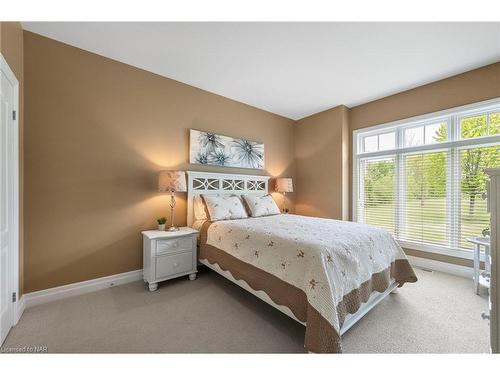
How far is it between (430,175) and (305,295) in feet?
10.1

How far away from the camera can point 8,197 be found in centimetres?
173

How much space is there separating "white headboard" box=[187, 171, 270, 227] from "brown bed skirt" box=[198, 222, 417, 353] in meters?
0.90

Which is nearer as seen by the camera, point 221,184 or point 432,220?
point 432,220

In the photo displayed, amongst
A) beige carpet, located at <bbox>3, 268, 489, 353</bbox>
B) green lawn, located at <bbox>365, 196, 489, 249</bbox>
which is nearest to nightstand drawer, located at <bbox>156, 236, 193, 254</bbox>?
beige carpet, located at <bbox>3, 268, 489, 353</bbox>

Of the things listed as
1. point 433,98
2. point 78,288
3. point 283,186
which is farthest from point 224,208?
point 433,98

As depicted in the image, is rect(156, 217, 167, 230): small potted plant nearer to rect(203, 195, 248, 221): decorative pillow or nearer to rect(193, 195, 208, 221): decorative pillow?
rect(193, 195, 208, 221): decorative pillow

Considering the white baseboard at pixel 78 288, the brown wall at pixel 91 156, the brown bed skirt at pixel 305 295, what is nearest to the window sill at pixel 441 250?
the brown bed skirt at pixel 305 295

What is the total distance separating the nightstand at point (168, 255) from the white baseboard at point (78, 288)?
25 centimetres

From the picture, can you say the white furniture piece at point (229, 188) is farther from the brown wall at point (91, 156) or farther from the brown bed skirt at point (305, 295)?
the brown wall at point (91, 156)

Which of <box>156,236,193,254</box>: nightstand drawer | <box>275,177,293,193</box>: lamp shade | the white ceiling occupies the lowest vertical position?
<box>156,236,193,254</box>: nightstand drawer

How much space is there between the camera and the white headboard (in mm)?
3092

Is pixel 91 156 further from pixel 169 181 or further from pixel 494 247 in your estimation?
pixel 494 247
